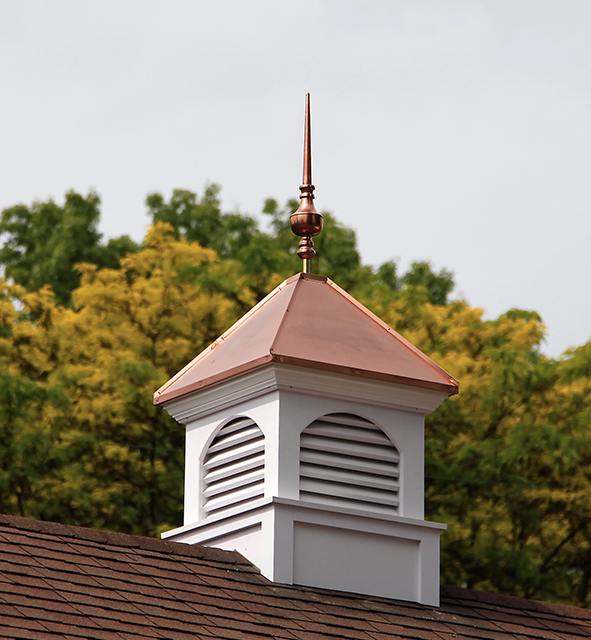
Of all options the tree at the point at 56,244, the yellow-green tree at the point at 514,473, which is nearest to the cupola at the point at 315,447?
the yellow-green tree at the point at 514,473

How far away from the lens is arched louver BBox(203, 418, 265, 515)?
9.75 meters

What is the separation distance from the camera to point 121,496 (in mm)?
18469

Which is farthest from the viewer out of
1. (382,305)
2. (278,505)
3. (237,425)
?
(382,305)

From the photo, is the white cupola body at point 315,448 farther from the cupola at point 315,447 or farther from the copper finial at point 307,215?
the copper finial at point 307,215

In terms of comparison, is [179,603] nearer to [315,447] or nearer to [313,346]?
[315,447]

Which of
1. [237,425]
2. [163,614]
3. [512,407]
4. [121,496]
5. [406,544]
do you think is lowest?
[163,614]

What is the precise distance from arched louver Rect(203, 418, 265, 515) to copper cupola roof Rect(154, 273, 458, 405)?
A: 43 cm

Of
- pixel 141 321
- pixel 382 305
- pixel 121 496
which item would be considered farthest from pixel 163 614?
pixel 382 305

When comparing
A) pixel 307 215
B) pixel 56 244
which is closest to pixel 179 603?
pixel 307 215

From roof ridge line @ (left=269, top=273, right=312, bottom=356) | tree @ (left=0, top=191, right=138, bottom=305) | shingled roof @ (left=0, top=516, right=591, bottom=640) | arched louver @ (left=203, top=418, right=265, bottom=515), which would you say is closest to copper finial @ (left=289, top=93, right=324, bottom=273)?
roof ridge line @ (left=269, top=273, right=312, bottom=356)

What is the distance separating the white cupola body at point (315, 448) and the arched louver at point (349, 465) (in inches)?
0.4

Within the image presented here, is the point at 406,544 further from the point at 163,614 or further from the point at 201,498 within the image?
the point at 163,614

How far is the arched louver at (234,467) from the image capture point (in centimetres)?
975

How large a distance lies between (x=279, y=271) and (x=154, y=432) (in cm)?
347
